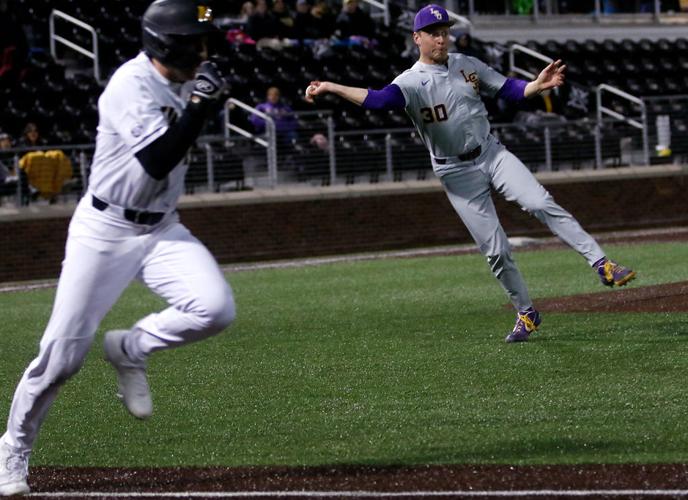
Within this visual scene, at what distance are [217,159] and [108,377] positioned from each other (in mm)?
11668

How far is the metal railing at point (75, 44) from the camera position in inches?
885

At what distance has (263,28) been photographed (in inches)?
958

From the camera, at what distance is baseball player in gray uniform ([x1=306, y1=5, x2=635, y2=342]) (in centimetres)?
978

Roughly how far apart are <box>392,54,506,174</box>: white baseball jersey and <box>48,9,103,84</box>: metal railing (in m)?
13.2

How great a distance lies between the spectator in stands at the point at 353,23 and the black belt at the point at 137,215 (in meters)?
20.0

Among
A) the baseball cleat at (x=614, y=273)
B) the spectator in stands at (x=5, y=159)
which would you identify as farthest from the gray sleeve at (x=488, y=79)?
the spectator in stands at (x=5, y=159)

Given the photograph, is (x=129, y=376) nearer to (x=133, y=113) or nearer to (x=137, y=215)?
(x=137, y=215)

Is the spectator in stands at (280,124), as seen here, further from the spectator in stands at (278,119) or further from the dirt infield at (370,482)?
the dirt infield at (370,482)

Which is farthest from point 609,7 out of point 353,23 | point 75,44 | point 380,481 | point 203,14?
point 380,481

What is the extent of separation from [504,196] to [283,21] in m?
15.5

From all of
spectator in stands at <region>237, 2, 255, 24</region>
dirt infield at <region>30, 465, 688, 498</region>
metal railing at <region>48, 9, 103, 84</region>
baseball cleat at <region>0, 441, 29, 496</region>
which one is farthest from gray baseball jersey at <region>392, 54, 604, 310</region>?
spectator in stands at <region>237, 2, 255, 24</region>

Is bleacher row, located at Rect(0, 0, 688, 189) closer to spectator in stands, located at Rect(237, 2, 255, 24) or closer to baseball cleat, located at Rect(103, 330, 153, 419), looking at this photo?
spectator in stands, located at Rect(237, 2, 255, 24)

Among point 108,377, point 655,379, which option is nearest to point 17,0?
point 108,377

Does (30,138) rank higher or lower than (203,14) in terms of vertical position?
lower
